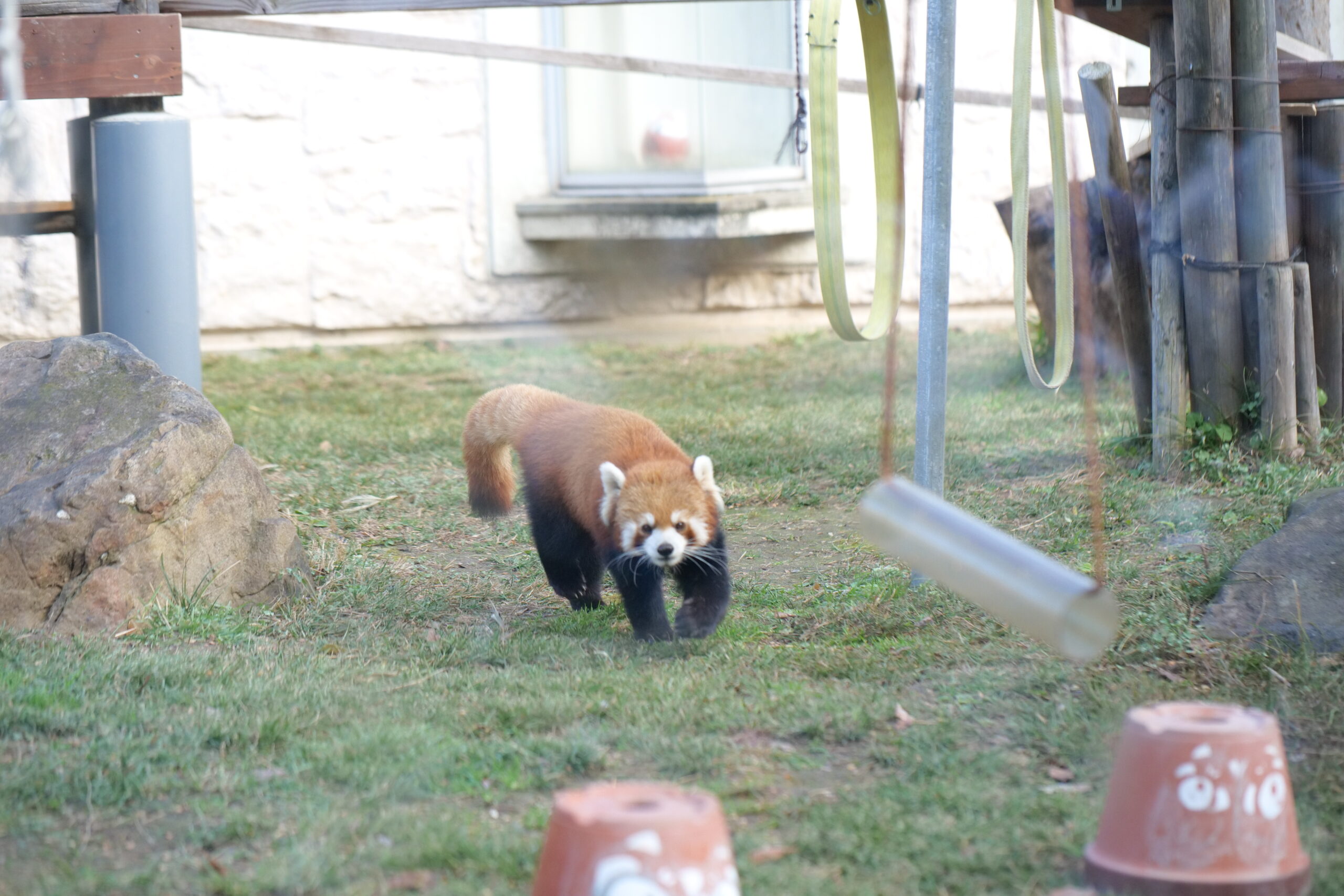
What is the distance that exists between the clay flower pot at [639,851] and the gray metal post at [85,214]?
4.31 metres

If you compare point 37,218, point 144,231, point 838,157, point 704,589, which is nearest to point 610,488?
point 704,589

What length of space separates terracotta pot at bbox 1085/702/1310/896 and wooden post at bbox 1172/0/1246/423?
3.27m

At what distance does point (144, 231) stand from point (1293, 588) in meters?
4.36

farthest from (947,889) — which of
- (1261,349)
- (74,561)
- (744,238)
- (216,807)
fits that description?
(744,238)

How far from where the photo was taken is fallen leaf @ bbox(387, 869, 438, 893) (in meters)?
2.39

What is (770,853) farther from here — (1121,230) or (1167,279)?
(1121,230)

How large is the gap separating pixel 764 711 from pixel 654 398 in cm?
471

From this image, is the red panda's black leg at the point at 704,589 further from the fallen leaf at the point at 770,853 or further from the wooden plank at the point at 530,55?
the wooden plank at the point at 530,55

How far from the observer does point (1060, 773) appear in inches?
114

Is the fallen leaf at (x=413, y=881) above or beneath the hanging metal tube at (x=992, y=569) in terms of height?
beneath

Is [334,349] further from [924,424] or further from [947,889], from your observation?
[947,889]

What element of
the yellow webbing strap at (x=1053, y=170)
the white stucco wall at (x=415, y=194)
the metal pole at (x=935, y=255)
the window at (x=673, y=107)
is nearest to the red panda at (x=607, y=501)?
the metal pole at (x=935, y=255)

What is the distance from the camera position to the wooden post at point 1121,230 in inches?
210

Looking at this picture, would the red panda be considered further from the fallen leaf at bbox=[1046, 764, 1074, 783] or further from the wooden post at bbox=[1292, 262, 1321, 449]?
the wooden post at bbox=[1292, 262, 1321, 449]
